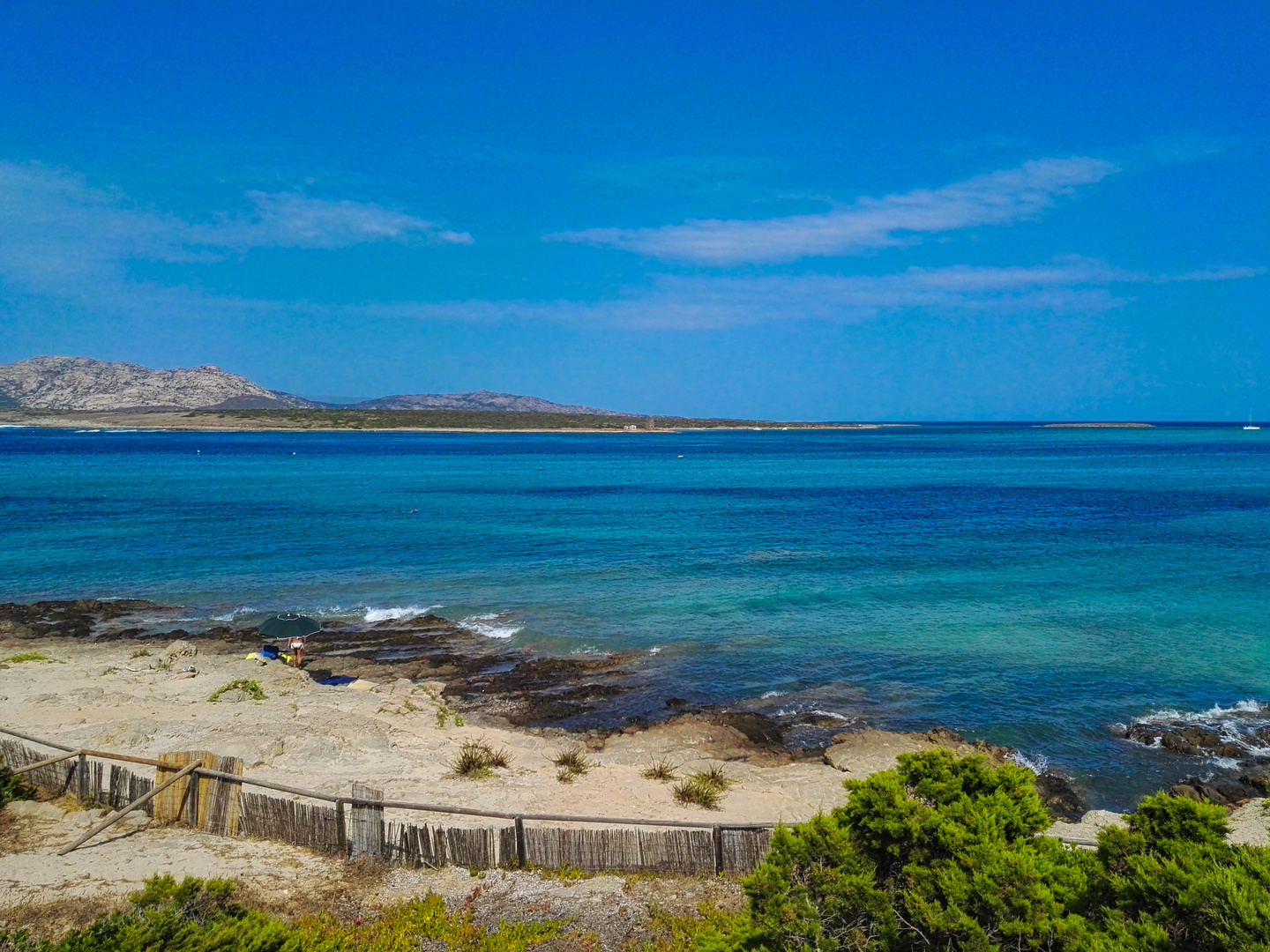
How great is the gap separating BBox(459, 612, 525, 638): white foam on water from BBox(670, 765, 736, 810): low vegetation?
476 inches

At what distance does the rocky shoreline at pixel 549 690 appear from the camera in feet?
55.1

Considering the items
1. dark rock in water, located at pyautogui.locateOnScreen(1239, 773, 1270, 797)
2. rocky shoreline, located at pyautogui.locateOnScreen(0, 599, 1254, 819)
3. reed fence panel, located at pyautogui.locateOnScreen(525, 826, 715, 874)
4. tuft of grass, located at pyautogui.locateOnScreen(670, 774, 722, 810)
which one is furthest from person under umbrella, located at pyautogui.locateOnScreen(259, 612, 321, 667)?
dark rock in water, located at pyautogui.locateOnScreen(1239, 773, 1270, 797)

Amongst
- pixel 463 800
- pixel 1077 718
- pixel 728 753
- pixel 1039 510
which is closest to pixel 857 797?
pixel 463 800

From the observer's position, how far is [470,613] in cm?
2881

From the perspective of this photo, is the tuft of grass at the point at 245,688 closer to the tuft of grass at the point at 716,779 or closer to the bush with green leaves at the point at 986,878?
the tuft of grass at the point at 716,779

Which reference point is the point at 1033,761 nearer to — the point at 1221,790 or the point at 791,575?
the point at 1221,790

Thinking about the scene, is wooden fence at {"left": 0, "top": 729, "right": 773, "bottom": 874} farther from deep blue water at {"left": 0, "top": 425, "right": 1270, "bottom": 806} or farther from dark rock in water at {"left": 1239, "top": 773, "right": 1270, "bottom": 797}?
dark rock in water at {"left": 1239, "top": 773, "right": 1270, "bottom": 797}

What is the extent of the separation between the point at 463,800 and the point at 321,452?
120880 mm

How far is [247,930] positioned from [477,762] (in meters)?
6.58

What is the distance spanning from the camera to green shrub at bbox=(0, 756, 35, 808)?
497 inches

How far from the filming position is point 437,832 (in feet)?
37.0

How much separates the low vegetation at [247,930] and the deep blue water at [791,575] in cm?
1138

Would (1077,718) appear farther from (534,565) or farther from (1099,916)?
(534,565)

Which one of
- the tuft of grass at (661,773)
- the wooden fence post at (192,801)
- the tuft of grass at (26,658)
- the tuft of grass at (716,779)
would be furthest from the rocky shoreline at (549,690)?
the wooden fence post at (192,801)
